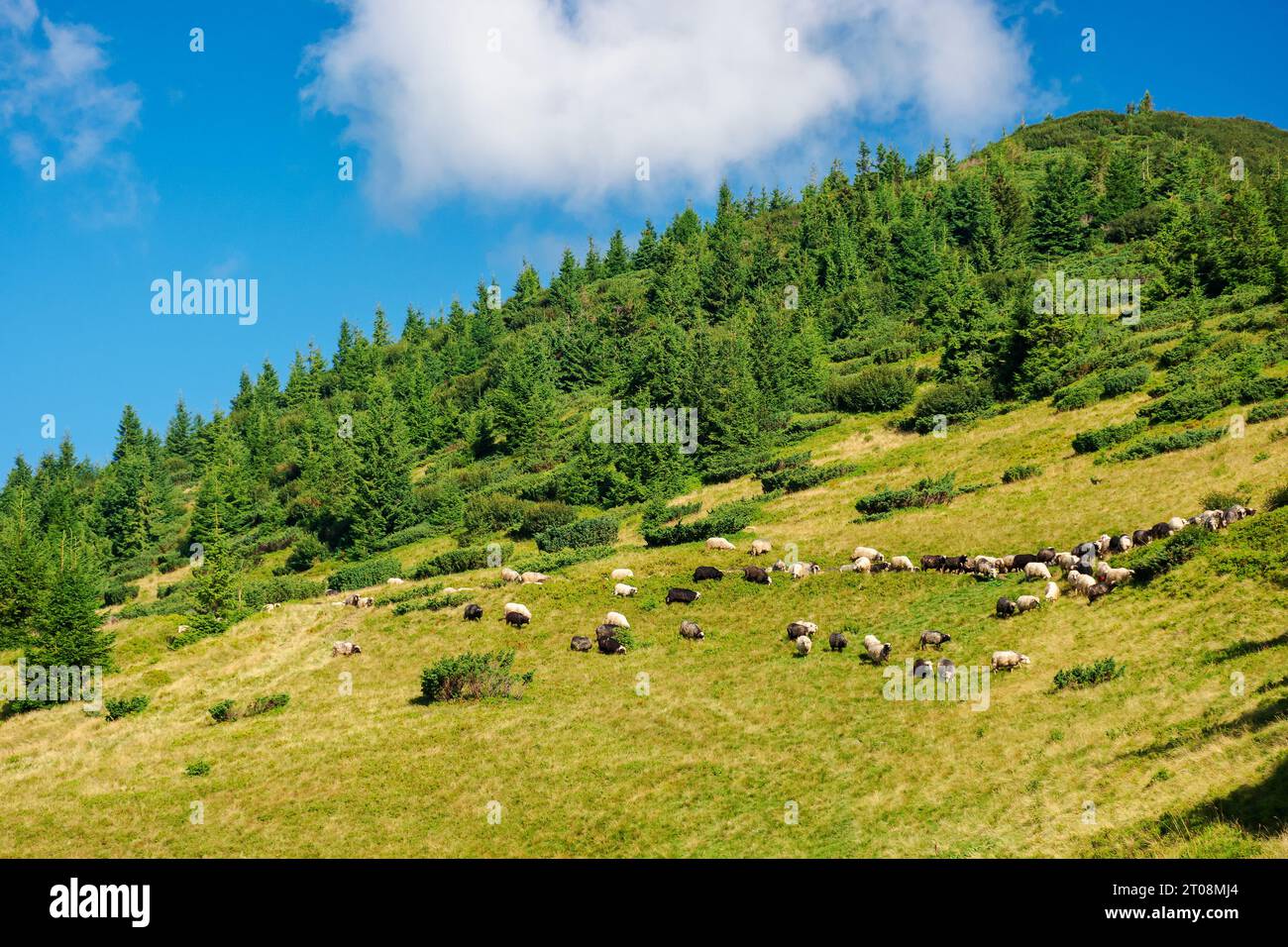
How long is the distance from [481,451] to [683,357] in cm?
3022

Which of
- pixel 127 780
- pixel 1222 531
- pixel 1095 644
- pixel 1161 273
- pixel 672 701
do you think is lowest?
pixel 127 780

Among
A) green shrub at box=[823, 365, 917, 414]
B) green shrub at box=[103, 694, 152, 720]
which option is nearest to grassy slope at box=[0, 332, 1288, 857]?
green shrub at box=[103, 694, 152, 720]

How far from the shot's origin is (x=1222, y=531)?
28.0 metres

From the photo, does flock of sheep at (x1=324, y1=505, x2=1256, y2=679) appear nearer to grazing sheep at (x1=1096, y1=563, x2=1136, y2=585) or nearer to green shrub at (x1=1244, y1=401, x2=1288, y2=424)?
grazing sheep at (x1=1096, y1=563, x2=1136, y2=585)

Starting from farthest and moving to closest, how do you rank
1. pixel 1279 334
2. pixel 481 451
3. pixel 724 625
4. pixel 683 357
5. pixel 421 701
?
1. pixel 481 451
2. pixel 683 357
3. pixel 1279 334
4. pixel 724 625
5. pixel 421 701

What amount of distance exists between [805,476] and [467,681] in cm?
3473

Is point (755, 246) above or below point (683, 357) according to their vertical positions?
above

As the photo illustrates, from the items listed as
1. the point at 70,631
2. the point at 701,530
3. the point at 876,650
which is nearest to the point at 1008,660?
the point at 876,650

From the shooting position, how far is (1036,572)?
31.9m

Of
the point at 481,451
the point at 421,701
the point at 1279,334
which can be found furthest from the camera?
the point at 481,451

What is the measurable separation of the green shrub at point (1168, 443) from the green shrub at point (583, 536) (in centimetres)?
3250

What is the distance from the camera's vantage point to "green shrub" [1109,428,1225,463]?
136 ft
